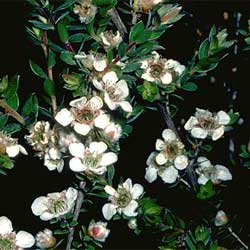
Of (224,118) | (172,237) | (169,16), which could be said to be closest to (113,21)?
(169,16)

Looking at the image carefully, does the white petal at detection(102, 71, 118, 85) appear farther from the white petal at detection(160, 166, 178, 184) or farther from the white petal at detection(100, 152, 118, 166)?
the white petal at detection(160, 166, 178, 184)

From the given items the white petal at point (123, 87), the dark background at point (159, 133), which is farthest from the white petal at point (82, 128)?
the dark background at point (159, 133)

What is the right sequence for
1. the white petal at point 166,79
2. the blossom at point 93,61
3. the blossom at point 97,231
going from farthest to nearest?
the blossom at point 97,231, the white petal at point 166,79, the blossom at point 93,61

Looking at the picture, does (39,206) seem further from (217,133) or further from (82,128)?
(217,133)

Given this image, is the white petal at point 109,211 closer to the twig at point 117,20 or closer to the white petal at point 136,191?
the white petal at point 136,191

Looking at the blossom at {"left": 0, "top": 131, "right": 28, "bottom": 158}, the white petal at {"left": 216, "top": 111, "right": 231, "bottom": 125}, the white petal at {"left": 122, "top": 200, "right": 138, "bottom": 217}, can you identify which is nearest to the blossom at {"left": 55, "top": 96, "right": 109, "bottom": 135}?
the blossom at {"left": 0, "top": 131, "right": 28, "bottom": 158}

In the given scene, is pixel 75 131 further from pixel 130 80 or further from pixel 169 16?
pixel 169 16
